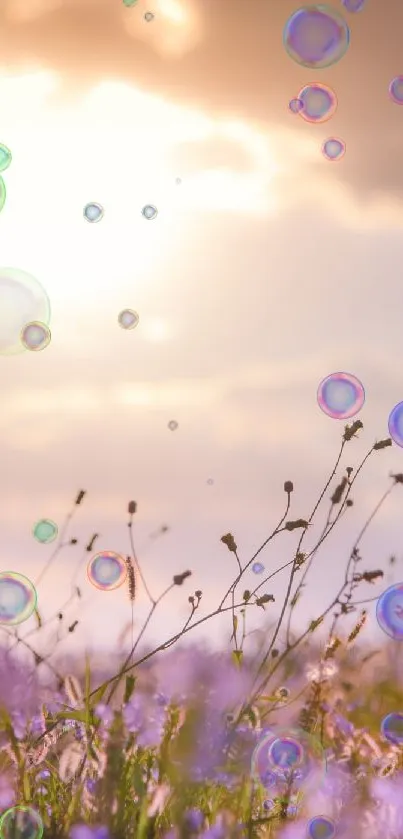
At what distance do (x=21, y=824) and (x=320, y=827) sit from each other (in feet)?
3.84

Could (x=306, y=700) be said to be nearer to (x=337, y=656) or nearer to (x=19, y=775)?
(x=337, y=656)

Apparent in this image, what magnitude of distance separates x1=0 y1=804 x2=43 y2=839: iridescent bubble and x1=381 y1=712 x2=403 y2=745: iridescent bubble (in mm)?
2237

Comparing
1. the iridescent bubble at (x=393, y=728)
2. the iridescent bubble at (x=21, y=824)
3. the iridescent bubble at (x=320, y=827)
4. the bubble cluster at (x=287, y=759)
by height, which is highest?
the iridescent bubble at (x=393, y=728)

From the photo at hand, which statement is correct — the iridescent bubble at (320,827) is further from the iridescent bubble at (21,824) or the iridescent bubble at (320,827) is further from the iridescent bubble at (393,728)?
the iridescent bubble at (393,728)

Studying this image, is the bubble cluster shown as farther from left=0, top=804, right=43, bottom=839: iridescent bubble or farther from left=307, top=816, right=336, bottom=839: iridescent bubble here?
left=0, top=804, right=43, bottom=839: iridescent bubble

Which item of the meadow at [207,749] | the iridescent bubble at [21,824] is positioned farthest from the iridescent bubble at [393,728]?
the iridescent bubble at [21,824]

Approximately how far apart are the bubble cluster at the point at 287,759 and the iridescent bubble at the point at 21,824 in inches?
38.6

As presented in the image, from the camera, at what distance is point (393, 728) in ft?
17.7

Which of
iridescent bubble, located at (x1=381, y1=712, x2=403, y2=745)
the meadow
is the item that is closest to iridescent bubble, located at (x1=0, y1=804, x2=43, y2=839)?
the meadow

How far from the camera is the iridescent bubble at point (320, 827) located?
151 inches

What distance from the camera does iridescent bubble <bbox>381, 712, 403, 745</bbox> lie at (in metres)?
5.29

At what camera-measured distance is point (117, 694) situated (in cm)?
452

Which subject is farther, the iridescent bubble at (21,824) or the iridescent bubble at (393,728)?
the iridescent bubble at (393,728)

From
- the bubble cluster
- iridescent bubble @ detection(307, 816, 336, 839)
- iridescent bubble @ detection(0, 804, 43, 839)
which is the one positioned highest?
the bubble cluster
